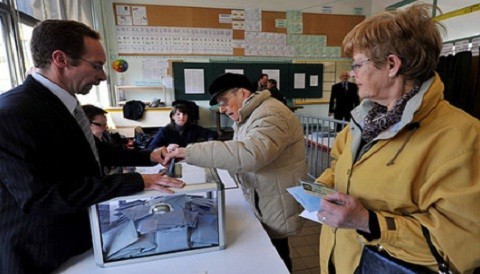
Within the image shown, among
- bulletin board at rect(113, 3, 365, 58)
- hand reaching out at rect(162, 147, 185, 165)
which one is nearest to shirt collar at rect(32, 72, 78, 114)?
hand reaching out at rect(162, 147, 185, 165)

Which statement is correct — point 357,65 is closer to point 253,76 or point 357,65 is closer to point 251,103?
point 251,103

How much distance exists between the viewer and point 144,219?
1019 mm

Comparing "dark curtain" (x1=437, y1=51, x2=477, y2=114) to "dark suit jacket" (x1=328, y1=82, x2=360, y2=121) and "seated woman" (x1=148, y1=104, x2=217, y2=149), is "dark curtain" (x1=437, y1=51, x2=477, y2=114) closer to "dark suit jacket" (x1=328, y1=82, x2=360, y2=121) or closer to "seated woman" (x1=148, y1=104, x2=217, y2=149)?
"dark suit jacket" (x1=328, y1=82, x2=360, y2=121)

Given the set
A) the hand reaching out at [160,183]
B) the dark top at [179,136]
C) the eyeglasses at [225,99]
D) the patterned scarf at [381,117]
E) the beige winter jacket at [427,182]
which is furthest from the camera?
the dark top at [179,136]

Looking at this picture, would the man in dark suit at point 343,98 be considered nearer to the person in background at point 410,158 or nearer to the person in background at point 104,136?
the person in background at point 104,136

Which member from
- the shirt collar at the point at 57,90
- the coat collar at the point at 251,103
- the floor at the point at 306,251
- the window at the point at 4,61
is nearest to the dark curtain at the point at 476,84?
the floor at the point at 306,251

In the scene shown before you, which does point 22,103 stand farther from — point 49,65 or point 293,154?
point 293,154

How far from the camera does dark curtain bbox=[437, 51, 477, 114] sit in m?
3.93

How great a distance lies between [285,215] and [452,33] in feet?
17.5

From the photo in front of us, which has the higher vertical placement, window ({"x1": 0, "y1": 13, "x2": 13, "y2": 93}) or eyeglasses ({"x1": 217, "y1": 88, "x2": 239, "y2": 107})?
window ({"x1": 0, "y1": 13, "x2": 13, "y2": 93})

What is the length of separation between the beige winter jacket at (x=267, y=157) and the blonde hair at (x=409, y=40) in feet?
1.68

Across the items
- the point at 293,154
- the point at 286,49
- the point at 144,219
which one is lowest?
the point at 144,219

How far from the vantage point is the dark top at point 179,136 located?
10.2 feet

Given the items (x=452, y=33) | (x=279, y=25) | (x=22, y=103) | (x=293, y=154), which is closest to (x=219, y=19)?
(x=279, y=25)
